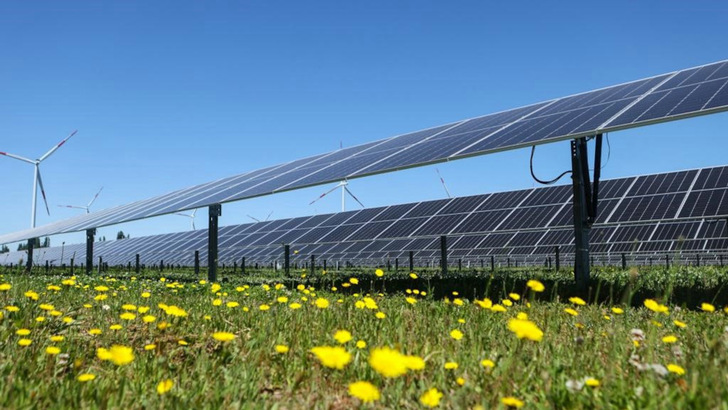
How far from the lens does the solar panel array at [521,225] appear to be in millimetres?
20297

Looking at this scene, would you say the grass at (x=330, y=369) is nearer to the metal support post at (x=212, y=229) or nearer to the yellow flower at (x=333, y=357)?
the yellow flower at (x=333, y=357)

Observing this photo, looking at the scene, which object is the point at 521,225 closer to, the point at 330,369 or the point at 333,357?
the point at 330,369

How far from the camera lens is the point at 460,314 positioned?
19.5 feet

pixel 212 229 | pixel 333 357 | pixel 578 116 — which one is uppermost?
pixel 578 116

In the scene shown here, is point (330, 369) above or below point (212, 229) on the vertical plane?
below

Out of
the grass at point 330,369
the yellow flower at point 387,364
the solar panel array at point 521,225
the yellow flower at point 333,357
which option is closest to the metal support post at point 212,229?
the solar panel array at point 521,225

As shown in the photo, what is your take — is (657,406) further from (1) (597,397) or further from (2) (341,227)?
(2) (341,227)

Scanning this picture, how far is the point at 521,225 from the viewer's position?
72.1ft

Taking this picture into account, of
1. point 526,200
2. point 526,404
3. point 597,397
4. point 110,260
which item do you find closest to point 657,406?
point 597,397

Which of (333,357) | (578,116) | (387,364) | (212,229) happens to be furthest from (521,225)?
(387,364)

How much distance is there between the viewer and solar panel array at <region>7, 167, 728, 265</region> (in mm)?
20297

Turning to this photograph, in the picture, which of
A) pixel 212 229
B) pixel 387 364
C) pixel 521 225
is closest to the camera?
pixel 387 364

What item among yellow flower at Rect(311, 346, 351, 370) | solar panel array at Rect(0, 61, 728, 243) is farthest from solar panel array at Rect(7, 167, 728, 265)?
yellow flower at Rect(311, 346, 351, 370)

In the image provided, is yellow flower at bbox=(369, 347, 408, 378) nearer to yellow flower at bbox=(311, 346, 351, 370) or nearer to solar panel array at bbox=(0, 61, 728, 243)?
yellow flower at bbox=(311, 346, 351, 370)
